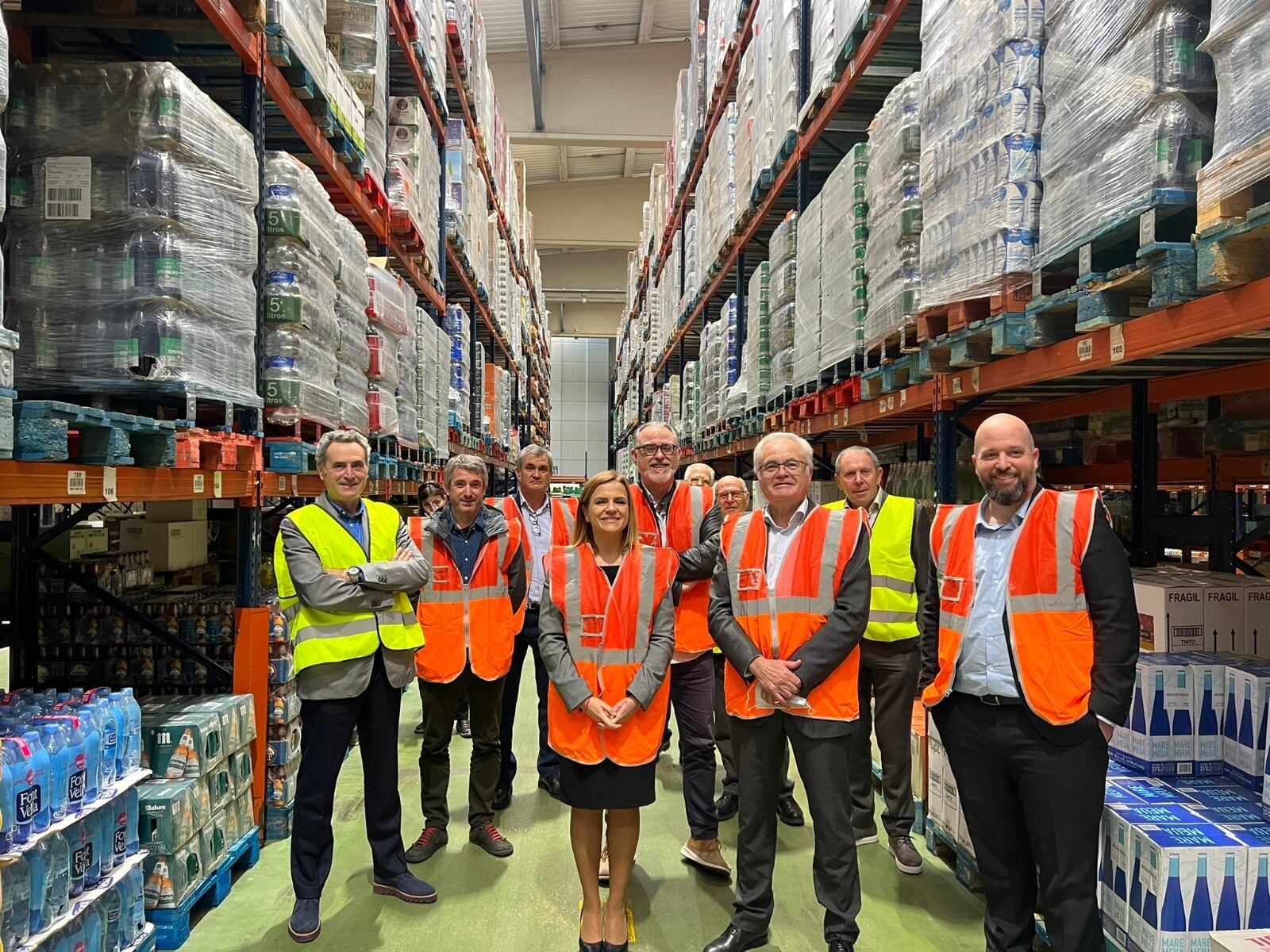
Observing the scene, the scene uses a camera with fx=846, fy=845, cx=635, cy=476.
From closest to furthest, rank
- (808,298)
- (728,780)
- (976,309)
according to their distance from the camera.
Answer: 1. (976,309)
2. (728,780)
3. (808,298)

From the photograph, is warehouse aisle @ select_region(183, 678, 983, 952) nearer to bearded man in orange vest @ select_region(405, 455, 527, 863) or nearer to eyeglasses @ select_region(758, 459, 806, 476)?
bearded man in orange vest @ select_region(405, 455, 527, 863)

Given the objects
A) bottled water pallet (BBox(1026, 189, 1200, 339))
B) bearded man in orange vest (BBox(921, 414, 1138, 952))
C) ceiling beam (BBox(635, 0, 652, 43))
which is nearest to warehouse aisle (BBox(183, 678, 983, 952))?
bearded man in orange vest (BBox(921, 414, 1138, 952))

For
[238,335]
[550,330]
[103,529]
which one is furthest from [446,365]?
[550,330]

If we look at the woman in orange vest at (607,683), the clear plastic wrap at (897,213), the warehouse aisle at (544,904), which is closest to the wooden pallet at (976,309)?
the clear plastic wrap at (897,213)

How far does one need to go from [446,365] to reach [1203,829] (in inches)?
290

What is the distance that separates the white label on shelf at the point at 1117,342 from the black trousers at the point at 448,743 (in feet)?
9.51

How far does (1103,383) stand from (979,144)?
4.58 feet

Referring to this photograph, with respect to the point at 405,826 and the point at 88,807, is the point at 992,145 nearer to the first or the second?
the point at 88,807

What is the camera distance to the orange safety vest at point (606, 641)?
302cm

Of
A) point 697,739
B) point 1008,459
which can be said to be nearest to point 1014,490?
point 1008,459

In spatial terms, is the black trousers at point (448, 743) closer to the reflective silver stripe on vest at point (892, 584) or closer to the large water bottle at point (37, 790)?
the large water bottle at point (37, 790)

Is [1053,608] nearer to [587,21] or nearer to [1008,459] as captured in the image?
[1008,459]

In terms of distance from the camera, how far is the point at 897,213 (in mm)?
4164

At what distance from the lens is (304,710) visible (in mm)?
3320
